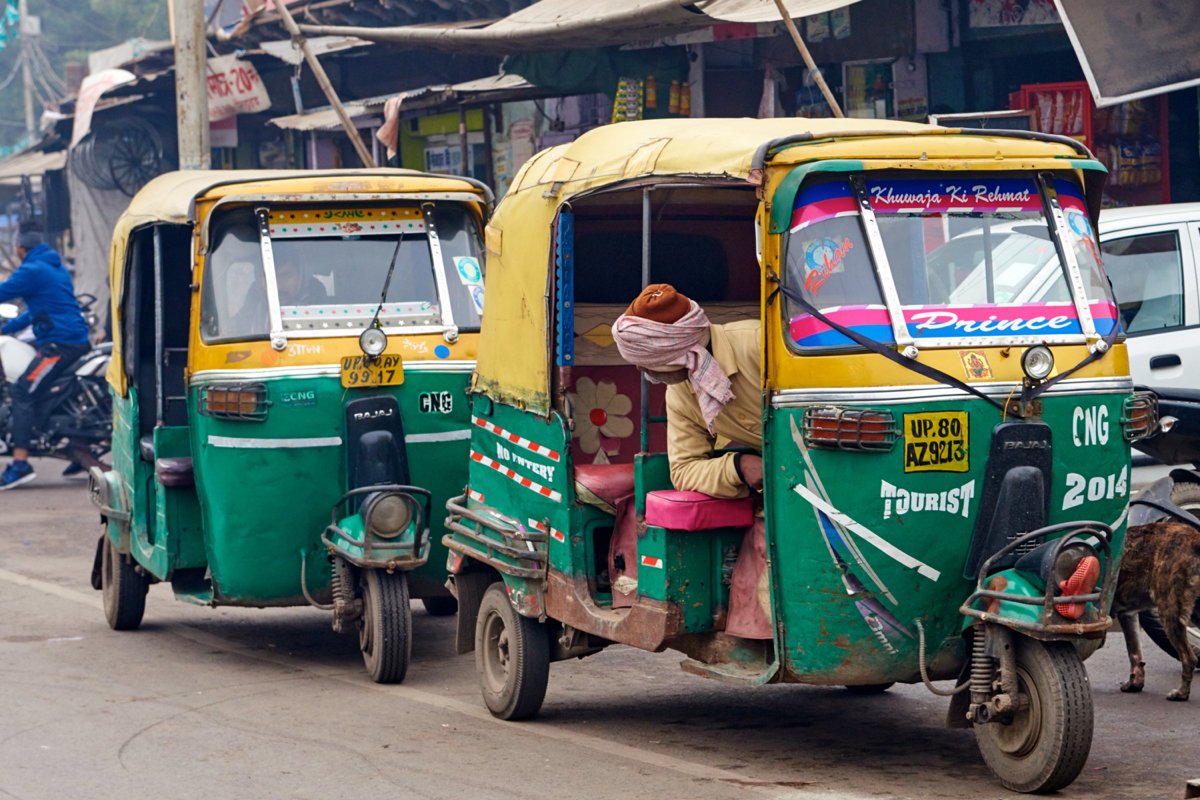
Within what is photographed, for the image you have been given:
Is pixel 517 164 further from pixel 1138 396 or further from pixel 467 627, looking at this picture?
pixel 1138 396

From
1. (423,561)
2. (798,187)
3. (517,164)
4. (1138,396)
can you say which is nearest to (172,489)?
(423,561)

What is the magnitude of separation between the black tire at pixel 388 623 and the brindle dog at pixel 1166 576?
120 inches

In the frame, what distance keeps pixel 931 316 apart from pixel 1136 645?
2318 millimetres

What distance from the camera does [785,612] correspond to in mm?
5137

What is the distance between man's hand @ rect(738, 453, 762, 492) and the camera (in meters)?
5.32

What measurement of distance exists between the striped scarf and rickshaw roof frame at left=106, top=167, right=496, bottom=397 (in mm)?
2597

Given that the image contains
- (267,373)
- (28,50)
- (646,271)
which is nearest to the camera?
(646,271)

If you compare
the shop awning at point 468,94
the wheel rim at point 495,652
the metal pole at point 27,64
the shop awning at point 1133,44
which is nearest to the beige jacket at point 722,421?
the wheel rim at point 495,652

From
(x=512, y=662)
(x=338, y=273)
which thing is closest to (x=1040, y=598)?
(x=512, y=662)

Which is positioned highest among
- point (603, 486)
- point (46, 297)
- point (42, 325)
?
point (46, 297)

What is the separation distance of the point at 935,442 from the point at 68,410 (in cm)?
1113

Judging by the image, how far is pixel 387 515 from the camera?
727 cm

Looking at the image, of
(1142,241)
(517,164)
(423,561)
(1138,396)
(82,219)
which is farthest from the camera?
(82,219)

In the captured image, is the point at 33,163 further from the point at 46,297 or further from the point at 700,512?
the point at 700,512
